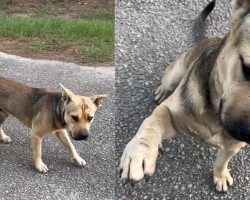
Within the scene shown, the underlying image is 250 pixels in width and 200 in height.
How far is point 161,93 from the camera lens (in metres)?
4.11

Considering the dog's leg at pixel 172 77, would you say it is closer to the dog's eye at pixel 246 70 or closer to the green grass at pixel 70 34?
the dog's eye at pixel 246 70

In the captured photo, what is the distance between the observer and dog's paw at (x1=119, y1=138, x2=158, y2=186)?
274cm

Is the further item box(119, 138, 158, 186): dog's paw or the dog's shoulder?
the dog's shoulder

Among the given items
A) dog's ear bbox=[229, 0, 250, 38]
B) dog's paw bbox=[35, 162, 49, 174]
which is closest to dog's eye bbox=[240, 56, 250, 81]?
dog's ear bbox=[229, 0, 250, 38]

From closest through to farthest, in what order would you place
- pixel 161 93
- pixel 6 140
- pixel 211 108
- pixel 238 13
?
pixel 238 13, pixel 211 108, pixel 161 93, pixel 6 140

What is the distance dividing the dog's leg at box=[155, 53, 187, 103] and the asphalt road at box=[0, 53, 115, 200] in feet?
3.46

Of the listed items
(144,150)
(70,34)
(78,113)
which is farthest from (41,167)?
(70,34)

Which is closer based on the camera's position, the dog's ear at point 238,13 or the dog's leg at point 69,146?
the dog's ear at point 238,13

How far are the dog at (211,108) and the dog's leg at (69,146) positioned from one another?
1.71m

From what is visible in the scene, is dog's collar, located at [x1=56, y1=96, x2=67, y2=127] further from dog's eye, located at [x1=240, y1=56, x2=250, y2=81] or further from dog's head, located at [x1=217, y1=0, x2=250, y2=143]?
dog's eye, located at [x1=240, y1=56, x2=250, y2=81]

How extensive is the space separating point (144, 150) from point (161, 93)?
4.36 feet

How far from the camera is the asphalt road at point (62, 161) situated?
4.52 metres

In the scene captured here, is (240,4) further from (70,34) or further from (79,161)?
(70,34)

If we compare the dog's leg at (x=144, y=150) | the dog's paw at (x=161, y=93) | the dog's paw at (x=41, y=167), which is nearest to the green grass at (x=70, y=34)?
the dog's paw at (x=41, y=167)
